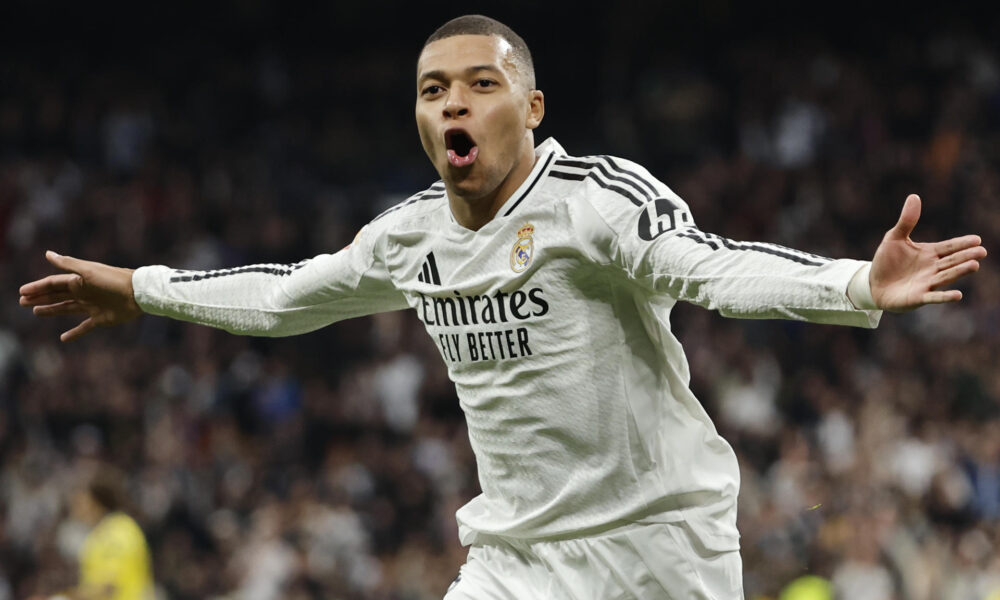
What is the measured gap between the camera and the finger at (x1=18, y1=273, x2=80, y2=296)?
173 inches

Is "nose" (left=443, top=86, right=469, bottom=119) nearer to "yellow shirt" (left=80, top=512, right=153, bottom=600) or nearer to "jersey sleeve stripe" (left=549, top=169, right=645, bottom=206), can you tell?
"jersey sleeve stripe" (left=549, top=169, right=645, bottom=206)

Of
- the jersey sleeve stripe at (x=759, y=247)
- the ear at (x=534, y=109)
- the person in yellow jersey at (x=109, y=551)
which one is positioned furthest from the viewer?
the person in yellow jersey at (x=109, y=551)

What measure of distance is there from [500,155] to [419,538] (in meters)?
7.77

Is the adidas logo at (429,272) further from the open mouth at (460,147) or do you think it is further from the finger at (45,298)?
the finger at (45,298)

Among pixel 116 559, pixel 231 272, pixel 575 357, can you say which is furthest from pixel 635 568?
pixel 116 559

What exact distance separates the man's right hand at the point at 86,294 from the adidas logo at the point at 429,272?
45.6 inches

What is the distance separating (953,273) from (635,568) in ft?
A: 4.10

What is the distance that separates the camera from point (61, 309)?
4445 mm

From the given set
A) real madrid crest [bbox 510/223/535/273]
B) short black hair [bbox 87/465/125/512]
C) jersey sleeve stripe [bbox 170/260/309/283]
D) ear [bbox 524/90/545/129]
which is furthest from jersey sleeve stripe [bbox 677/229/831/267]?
short black hair [bbox 87/465/125/512]

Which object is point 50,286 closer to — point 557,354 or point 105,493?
point 557,354

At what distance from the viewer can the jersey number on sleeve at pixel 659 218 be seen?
10.7ft

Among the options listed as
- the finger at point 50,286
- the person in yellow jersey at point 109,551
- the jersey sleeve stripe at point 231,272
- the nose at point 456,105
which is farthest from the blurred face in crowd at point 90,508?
the nose at point 456,105

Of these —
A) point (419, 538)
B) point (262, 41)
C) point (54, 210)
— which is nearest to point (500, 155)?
point (419, 538)

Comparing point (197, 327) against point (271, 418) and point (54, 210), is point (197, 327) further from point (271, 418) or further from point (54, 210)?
point (54, 210)
